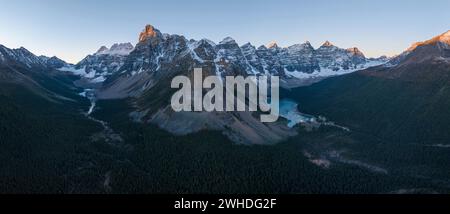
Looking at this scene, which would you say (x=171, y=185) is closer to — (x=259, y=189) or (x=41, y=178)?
(x=259, y=189)

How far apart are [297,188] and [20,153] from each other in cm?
13366

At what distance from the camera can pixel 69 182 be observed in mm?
162875

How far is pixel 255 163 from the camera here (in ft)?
646

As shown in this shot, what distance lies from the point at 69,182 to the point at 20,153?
163ft
